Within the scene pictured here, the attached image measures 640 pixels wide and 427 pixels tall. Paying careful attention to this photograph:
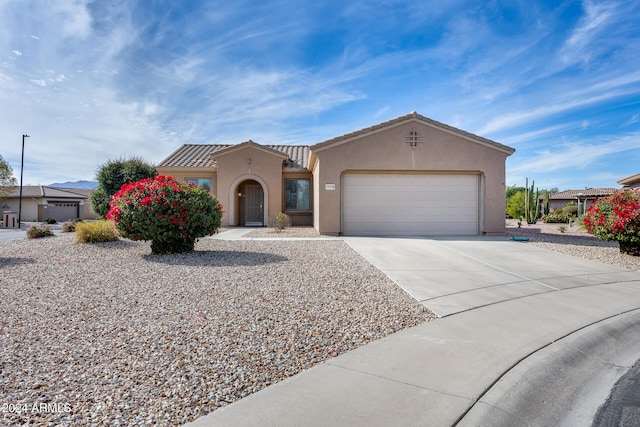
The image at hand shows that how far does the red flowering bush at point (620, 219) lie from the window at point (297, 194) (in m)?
12.8

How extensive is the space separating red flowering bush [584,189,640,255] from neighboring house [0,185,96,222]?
40.5m

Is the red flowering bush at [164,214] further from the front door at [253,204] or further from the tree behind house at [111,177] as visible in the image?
the tree behind house at [111,177]

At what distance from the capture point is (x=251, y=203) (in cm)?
2031

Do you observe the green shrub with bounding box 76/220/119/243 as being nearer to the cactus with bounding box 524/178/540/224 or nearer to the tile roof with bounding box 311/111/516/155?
the tile roof with bounding box 311/111/516/155

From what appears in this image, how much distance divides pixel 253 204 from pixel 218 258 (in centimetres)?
Answer: 1156

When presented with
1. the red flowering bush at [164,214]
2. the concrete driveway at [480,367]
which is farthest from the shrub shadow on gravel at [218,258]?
the concrete driveway at [480,367]

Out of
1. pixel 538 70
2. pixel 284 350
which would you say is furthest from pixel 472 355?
pixel 538 70

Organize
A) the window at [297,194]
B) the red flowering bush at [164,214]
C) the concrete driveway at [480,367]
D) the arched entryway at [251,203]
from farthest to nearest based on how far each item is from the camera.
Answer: the arched entryway at [251,203]
the window at [297,194]
the red flowering bush at [164,214]
the concrete driveway at [480,367]

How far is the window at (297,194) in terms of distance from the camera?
1964 centimetres

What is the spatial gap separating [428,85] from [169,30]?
9523 mm

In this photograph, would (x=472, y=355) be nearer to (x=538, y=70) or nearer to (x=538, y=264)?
(x=538, y=264)

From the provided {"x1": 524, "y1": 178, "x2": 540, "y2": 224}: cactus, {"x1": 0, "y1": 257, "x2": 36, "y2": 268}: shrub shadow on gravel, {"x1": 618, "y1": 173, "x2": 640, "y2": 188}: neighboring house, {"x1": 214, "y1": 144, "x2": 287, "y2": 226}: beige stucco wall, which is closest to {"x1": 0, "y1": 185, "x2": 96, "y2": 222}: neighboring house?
{"x1": 214, "y1": 144, "x2": 287, "y2": 226}: beige stucco wall

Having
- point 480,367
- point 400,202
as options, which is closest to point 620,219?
point 400,202

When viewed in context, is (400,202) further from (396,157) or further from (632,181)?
(632,181)
